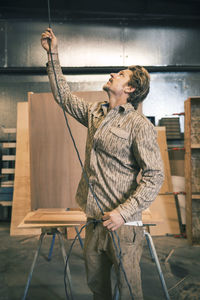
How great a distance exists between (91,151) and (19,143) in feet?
10.1

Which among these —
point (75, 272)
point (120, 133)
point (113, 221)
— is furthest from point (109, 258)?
point (75, 272)

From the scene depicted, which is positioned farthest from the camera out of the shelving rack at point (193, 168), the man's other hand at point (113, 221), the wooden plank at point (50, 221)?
the shelving rack at point (193, 168)

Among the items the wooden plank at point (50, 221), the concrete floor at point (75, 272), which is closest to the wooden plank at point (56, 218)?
the wooden plank at point (50, 221)

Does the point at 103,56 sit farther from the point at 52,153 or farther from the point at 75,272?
the point at 75,272

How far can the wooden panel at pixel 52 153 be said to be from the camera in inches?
99.2

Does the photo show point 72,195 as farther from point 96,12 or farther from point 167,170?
point 96,12

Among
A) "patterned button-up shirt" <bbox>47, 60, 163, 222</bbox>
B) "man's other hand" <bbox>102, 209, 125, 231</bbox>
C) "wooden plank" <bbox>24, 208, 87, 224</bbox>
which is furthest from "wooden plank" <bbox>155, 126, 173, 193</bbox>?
"man's other hand" <bbox>102, 209, 125, 231</bbox>

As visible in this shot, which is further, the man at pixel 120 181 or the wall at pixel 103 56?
the wall at pixel 103 56

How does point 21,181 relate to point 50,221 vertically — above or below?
above

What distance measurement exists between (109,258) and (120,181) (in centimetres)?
40

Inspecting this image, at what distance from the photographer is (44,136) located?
2.55 metres

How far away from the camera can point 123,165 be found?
1338mm

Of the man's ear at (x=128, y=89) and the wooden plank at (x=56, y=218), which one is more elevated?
the man's ear at (x=128, y=89)

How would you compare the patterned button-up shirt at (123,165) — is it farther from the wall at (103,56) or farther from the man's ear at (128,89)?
the wall at (103,56)
